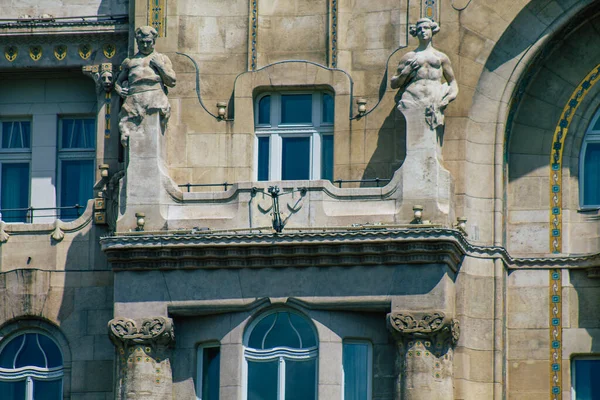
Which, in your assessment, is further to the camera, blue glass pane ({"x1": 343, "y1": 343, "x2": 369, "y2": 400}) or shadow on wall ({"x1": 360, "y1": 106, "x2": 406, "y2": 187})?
shadow on wall ({"x1": 360, "y1": 106, "x2": 406, "y2": 187})

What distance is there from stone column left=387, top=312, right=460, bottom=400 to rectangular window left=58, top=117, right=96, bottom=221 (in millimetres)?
7040

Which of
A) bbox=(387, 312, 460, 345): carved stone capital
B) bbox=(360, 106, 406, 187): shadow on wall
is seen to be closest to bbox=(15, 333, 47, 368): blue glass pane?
bbox=(360, 106, 406, 187): shadow on wall

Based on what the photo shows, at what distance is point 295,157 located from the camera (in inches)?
1679

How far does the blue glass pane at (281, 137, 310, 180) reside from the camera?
42.6 metres

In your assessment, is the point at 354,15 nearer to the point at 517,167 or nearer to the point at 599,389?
the point at 517,167

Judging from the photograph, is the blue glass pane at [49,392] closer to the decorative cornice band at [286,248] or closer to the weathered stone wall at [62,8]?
the decorative cornice band at [286,248]

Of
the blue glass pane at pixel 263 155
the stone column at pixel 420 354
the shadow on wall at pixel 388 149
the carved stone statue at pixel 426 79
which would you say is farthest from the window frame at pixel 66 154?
the stone column at pixel 420 354

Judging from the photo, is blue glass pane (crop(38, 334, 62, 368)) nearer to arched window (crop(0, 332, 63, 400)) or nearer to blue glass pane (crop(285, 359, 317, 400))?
arched window (crop(0, 332, 63, 400))

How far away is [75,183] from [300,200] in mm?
5197

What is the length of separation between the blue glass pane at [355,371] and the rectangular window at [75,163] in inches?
247

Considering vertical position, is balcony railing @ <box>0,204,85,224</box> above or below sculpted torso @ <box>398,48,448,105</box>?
below

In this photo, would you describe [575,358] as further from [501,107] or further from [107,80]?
[107,80]

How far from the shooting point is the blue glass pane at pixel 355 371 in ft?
134

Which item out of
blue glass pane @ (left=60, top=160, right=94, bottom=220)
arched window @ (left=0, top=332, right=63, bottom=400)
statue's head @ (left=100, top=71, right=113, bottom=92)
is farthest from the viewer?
blue glass pane @ (left=60, top=160, right=94, bottom=220)
